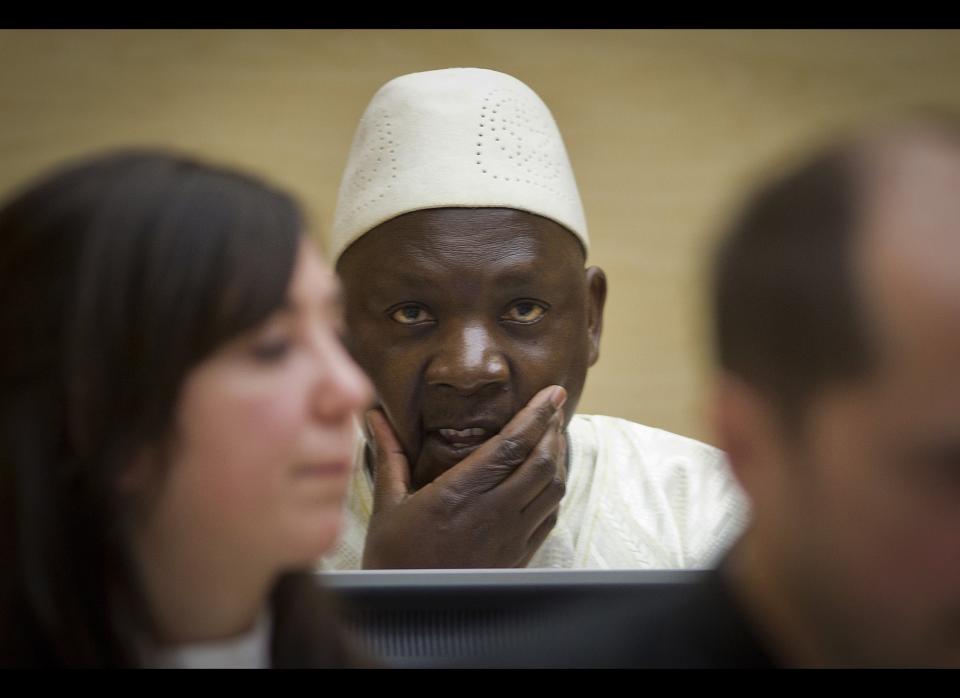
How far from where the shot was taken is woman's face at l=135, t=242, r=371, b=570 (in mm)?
673

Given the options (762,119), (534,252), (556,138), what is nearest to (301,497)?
(534,252)

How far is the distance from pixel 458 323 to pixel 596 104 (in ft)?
2.84

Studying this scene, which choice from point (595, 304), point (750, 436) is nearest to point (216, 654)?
point (750, 436)

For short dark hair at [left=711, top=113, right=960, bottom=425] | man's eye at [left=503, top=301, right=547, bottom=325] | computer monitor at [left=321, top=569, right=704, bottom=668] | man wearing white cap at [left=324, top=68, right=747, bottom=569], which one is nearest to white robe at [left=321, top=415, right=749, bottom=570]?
man wearing white cap at [left=324, top=68, right=747, bottom=569]

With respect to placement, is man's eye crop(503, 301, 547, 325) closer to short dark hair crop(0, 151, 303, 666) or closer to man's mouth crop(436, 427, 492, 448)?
man's mouth crop(436, 427, 492, 448)

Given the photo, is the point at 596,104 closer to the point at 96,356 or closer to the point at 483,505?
the point at 483,505

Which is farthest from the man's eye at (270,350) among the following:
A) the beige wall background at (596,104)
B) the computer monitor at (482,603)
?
the beige wall background at (596,104)

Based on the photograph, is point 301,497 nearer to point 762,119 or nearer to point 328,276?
point 328,276

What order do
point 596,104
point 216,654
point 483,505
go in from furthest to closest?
point 596,104, point 483,505, point 216,654

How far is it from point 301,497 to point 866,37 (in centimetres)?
181

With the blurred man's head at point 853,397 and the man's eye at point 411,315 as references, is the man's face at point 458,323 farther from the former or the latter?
the blurred man's head at point 853,397

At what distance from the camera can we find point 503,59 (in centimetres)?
214

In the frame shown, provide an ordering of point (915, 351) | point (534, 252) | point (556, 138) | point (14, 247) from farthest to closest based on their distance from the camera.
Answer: point (556, 138) < point (534, 252) < point (14, 247) < point (915, 351)

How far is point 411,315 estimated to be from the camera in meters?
1.47
